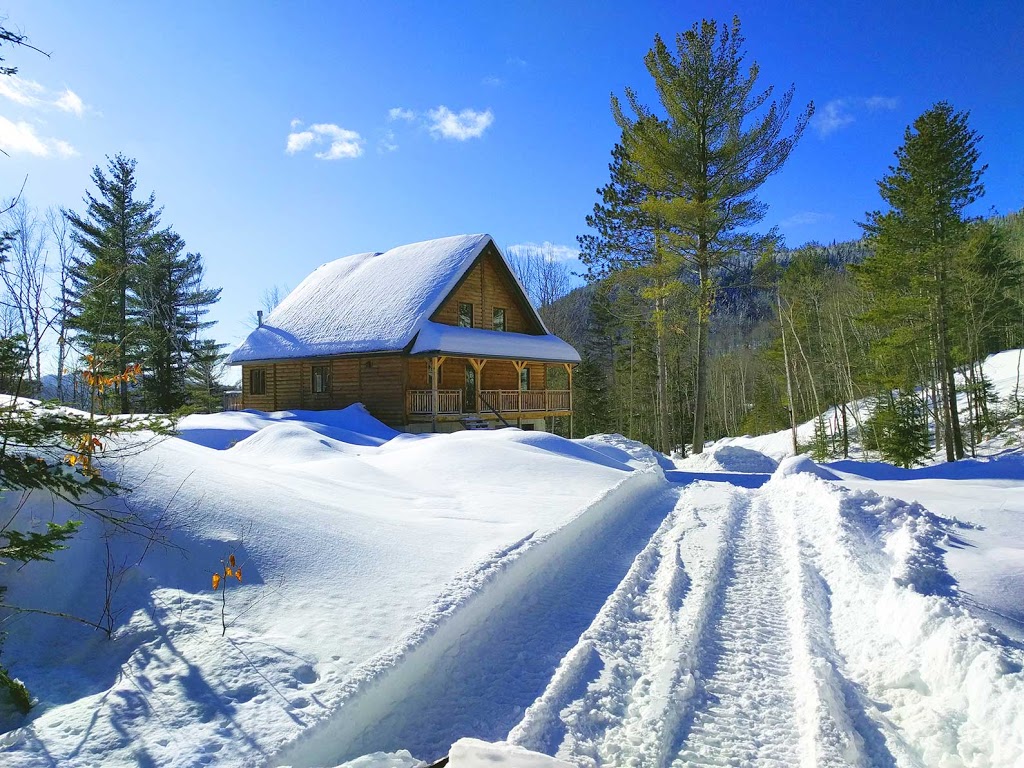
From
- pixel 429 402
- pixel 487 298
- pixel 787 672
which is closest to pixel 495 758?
pixel 787 672

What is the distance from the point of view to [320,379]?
23.3 meters

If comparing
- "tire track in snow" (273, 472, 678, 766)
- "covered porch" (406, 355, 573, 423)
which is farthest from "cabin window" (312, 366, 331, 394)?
"tire track in snow" (273, 472, 678, 766)

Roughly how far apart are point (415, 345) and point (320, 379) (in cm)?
580

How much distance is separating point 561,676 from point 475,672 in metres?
0.60

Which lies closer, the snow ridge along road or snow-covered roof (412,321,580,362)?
the snow ridge along road

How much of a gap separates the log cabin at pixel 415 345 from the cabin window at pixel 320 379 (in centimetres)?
4

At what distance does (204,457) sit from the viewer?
269 inches

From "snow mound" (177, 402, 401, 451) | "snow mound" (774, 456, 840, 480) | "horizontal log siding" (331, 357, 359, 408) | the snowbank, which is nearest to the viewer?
the snowbank

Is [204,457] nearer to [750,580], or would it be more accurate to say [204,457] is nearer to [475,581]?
[475,581]

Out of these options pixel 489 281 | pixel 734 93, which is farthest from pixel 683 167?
pixel 489 281

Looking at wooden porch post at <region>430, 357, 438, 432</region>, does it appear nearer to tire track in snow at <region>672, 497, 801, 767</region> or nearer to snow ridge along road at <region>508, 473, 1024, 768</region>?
snow ridge along road at <region>508, 473, 1024, 768</region>

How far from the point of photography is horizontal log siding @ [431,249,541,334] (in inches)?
886

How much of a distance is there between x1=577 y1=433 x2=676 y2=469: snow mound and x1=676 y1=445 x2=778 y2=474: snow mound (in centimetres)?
109

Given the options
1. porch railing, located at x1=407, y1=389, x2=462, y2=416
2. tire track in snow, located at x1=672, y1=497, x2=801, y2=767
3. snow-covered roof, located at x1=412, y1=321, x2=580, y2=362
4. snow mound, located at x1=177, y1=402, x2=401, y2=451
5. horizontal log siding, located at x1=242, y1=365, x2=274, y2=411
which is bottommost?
tire track in snow, located at x1=672, y1=497, x2=801, y2=767
